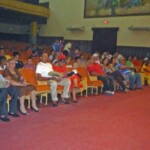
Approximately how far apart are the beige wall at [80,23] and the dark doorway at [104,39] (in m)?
0.27

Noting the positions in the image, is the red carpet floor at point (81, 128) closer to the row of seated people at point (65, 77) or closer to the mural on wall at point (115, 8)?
the row of seated people at point (65, 77)

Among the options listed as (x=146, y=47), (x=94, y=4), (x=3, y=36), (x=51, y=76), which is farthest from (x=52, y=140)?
(x=3, y=36)

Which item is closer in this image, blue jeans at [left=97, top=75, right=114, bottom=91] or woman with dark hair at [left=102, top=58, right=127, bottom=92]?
blue jeans at [left=97, top=75, right=114, bottom=91]

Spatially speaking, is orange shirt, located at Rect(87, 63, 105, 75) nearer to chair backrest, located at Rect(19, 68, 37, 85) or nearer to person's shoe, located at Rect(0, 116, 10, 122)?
chair backrest, located at Rect(19, 68, 37, 85)

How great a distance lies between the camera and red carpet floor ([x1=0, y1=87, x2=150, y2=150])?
12.5ft

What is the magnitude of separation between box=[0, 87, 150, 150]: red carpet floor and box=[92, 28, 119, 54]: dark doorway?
8.66 metres

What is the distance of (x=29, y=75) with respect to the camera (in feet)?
18.9

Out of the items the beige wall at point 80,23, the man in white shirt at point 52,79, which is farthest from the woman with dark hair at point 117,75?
the beige wall at point 80,23

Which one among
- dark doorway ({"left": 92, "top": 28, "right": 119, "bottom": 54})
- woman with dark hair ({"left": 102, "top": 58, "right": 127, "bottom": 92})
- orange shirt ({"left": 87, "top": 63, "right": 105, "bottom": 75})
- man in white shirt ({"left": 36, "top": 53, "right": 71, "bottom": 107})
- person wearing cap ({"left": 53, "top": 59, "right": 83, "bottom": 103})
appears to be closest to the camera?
man in white shirt ({"left": 36, "top": 53, "right": 71, "bottom": 107})

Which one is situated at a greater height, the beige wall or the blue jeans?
the beige wall

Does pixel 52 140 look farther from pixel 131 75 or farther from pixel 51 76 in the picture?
pixel 131 75

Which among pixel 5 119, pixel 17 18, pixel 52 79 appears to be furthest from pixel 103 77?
pixel 17 18

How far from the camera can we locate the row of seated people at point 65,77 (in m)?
5.25

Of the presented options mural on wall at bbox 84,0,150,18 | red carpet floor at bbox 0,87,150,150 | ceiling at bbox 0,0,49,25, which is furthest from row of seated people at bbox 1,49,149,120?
ceiling at bbox 0,0,49,25
